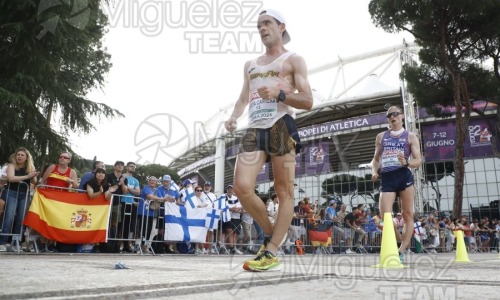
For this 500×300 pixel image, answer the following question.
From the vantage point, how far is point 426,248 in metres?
15.4

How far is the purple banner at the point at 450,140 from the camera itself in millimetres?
30891

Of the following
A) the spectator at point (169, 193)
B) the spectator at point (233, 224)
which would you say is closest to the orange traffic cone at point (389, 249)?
the spectator at point (169, 193)

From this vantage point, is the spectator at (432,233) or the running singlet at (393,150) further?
the spectator at (432,233)

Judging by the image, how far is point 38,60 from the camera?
9.54 meters

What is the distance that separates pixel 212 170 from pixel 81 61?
40185mm

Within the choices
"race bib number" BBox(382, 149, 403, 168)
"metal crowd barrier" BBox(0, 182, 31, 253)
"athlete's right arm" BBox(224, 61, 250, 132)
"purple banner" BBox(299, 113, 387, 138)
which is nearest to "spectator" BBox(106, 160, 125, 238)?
"metal crowd barrier" BBox(0, 182, 31, 253)

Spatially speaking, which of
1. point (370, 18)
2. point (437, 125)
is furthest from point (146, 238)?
point (437, 125)

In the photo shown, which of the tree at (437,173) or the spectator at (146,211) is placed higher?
the tree at (437,173)

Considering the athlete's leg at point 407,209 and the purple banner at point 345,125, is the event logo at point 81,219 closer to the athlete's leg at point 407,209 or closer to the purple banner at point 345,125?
the athlete's leg at point 407,209

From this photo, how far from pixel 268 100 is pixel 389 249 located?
213cm

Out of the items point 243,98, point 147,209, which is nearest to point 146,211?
point 147,209

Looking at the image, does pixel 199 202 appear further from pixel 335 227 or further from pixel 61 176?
pixel 335 227

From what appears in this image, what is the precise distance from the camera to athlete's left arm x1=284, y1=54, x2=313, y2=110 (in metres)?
3.05

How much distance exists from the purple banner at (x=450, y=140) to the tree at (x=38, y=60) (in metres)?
27.9
